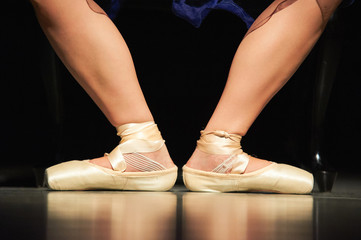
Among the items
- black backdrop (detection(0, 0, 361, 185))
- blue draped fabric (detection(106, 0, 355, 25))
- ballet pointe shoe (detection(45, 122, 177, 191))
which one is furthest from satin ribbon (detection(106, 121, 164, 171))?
black backdrop (detection(0, 0, 361, 185))

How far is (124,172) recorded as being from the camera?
0.78m

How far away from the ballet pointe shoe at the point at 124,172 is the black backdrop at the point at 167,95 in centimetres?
51

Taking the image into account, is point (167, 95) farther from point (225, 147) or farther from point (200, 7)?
point (225, 147)

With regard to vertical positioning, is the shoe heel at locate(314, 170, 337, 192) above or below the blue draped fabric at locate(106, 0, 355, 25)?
below

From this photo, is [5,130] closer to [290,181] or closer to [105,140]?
[105,140]

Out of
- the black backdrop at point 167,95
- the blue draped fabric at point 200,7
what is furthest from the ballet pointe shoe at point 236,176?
the black backdrop at point 167,95

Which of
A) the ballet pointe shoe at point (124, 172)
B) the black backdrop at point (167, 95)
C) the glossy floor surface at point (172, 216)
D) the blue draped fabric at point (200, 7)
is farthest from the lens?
the black backdrop at point (167, 95)

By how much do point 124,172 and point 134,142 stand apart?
0.04 meters

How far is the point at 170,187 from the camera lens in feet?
2.67

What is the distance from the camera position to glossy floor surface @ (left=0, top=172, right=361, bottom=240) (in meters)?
0.40

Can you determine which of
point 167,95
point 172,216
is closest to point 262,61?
point 172,216

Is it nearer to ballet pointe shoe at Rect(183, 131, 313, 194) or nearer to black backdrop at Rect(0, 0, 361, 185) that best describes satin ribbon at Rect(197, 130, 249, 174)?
ballet pointe shoe at Rect(183, 131, 313, 194)

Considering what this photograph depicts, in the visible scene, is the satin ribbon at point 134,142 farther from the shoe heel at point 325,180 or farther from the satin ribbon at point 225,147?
the shoe heel at point 325,180

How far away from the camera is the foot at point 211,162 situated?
79 centimetres
